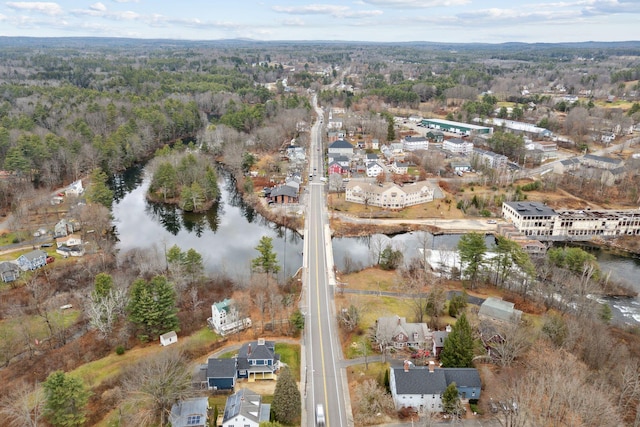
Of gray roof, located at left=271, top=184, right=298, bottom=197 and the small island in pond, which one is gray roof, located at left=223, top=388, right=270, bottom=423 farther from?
the small island in pond

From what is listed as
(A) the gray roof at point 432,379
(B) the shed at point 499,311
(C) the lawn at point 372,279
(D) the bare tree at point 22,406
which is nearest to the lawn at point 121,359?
(D) the bare tree at point 22,406

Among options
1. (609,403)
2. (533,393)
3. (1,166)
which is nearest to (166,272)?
(533,393)

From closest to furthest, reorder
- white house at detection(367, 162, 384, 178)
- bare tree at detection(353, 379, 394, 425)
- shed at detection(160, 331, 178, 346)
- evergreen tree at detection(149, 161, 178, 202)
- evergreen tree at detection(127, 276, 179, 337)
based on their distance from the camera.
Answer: bare tree at detection(353, 379, 394, 425)
shed at detection(160, 331, 178, 346)
evergreen tree at detection(127, 276, 179, 337)
evergreen tree at detection(149, 161, 178, 202)
white house at detection(367, 162, 384, 178)

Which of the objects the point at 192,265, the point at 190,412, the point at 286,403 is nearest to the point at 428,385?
the point at 286,403

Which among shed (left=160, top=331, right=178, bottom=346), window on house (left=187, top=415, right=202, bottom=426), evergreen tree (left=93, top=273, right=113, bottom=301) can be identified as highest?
evergreen tree (left=93, top=273, right=113, bottom=301)

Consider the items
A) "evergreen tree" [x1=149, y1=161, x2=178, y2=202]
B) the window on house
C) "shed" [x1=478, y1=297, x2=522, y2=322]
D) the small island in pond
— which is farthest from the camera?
"evergreen tree" [x1=149, y1=161, x2=178, y2=202]

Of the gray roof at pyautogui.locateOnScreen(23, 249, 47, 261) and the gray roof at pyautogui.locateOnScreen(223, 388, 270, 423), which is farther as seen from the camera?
the gray roof at pyautogui.locateOnScreen(23, 249, 47, 261)

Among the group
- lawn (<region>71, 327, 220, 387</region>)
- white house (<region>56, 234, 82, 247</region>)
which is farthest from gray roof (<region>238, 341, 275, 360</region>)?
white house (<region>56, 234, 82, 247</region>)

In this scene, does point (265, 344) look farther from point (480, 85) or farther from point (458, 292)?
point (480, 85)
